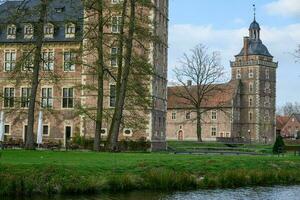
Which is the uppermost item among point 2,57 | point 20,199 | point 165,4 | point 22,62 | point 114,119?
point 165,4

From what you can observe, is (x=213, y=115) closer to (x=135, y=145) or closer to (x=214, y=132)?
(x=214, y=132)

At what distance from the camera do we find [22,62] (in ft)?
94.0

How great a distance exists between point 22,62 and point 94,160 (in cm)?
823

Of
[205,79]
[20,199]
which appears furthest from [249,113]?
[20,199]

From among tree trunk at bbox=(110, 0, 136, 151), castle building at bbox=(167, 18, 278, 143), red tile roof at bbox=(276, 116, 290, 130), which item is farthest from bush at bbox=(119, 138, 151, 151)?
red tile roof at bbox=(276, 116, 290, 130)

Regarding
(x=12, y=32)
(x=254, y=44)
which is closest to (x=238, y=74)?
(x=254, y=44)

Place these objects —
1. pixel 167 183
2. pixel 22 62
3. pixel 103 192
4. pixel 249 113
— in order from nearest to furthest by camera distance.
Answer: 1. pixel 103 192
2. pixel 167 183
3. pixel 22 62
4. pixel 249 113

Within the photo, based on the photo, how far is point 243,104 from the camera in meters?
87.6

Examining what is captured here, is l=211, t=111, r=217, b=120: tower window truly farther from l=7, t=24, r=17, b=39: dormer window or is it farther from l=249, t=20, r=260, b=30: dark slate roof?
l=7, t=24, r=17, b=39: dormer window

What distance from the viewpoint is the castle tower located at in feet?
286

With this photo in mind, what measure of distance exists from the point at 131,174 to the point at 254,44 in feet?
243

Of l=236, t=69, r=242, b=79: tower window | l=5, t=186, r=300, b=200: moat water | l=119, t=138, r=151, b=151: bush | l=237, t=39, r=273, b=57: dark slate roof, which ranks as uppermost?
l=237, t=39, r=273, b=57: dark slate roof

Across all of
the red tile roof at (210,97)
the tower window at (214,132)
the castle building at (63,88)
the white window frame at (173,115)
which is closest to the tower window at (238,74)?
the red tile roof at (210,97)

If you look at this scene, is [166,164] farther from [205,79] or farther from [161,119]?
[205,79]
